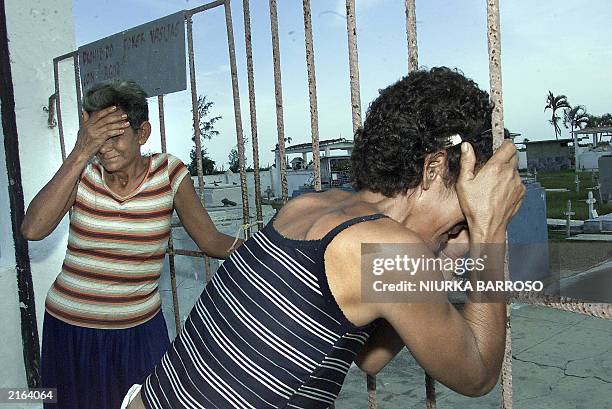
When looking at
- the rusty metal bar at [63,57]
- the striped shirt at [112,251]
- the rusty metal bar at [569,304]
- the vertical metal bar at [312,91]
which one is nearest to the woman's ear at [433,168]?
the rusty metal bar at [569,304]

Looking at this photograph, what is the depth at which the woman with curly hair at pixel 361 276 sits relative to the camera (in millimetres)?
1078

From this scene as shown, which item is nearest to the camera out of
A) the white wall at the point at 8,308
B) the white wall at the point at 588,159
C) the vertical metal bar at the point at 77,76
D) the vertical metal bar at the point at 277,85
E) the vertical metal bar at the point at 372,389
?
the vertical metal bar at the point at 372,389

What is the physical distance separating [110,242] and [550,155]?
47.1 metres

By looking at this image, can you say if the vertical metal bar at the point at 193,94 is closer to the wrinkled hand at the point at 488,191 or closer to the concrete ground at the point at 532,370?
the wrinkled hand at the point at 488,191

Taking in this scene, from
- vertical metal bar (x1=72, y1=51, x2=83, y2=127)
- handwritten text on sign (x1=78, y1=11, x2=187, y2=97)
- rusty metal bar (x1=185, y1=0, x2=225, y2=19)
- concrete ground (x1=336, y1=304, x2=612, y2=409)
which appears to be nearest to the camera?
rusty metal bar (x1=185, y1=0, x2=225, y2=19)

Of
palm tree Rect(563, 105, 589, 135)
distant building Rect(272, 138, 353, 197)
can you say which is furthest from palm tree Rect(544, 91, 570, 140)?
distant building Rect(272, 138, 353, 197)

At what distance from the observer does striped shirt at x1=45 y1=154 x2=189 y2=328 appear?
2121mm

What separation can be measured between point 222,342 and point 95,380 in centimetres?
122

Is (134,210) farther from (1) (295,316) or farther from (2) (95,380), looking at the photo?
(1) (295,316)

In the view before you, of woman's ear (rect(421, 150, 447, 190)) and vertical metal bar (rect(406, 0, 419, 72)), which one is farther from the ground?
vertical metal bar (rect(406, 0, 419, 72))

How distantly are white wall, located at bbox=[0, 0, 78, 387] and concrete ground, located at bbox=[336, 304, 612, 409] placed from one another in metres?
2.02

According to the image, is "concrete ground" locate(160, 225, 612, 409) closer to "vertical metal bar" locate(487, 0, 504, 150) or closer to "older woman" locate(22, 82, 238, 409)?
"older woman" locate(22, 82, 238, 409)

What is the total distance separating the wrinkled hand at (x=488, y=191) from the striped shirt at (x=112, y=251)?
130 centimetres

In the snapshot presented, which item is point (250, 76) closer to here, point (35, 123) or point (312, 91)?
point (312, 91)
